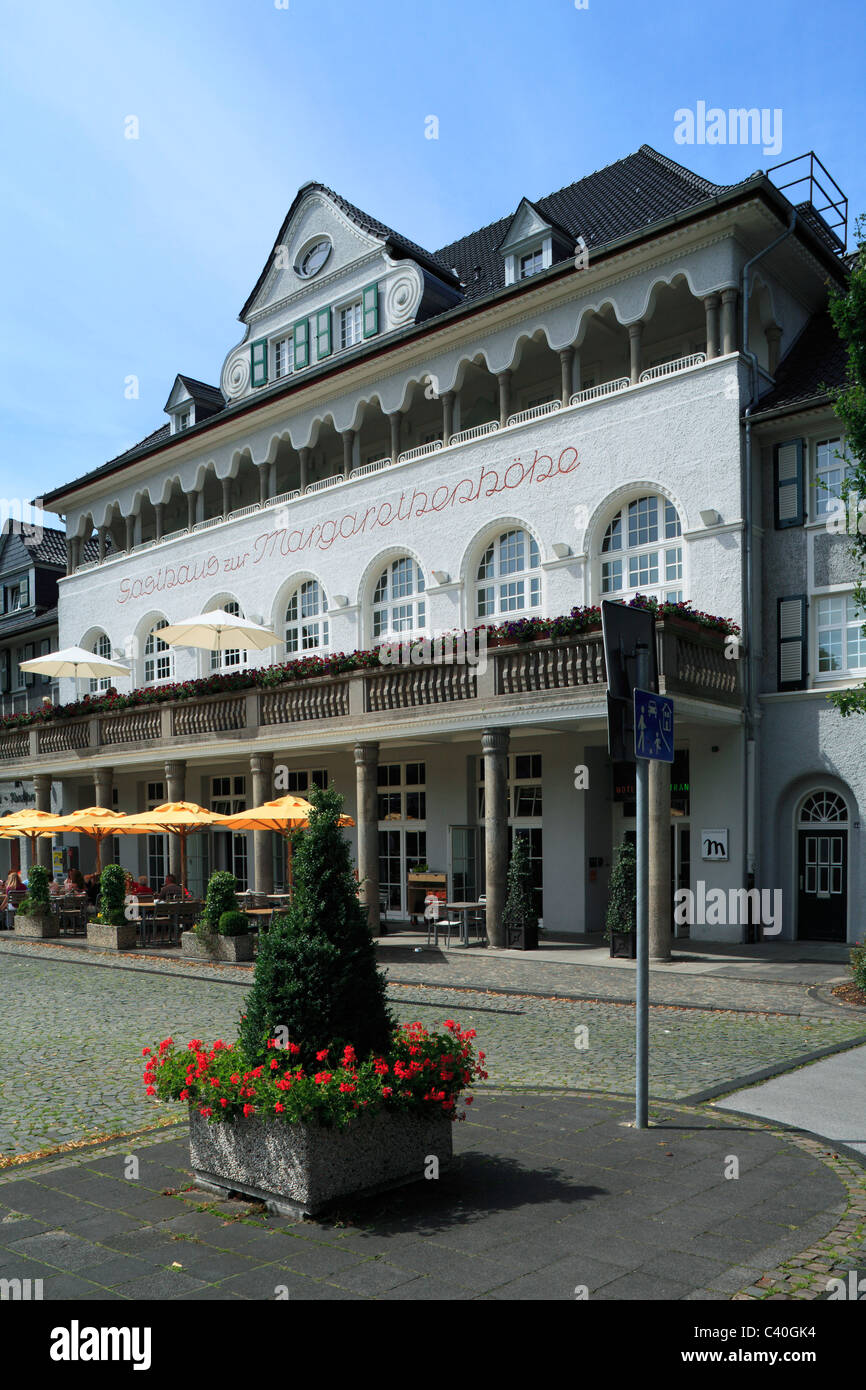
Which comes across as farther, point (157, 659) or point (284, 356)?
point (157, 659)

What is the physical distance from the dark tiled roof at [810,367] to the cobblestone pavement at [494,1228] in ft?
53.4

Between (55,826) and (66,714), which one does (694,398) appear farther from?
(66,714)

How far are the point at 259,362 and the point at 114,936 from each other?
17803 millimetres

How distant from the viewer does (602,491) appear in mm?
22922

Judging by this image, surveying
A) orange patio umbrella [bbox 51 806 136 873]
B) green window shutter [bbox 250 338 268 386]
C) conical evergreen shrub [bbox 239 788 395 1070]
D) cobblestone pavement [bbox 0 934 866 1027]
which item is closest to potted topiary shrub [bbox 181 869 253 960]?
cobblestone pavement [bbox 0 934 866 1027]

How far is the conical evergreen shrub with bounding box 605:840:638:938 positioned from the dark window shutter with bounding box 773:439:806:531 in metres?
7.00

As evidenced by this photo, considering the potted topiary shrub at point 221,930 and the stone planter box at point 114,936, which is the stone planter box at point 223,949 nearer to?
the potted topiary shrub at point 221,930

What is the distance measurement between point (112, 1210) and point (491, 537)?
20329mm

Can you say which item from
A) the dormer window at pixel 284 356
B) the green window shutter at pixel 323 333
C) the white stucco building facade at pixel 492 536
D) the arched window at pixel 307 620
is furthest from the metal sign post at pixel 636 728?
the dormer window at pixel 284 356

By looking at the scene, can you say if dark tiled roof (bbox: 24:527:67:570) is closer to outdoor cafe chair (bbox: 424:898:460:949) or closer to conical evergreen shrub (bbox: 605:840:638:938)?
outdoor cafe chair (bbox: 424:898:460:949)

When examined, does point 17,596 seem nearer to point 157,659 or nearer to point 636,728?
point 157,659

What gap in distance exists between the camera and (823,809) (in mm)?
20547

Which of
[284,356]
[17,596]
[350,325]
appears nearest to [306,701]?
[350,325]

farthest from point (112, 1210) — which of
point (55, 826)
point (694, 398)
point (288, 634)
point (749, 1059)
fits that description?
point (288, 634)
